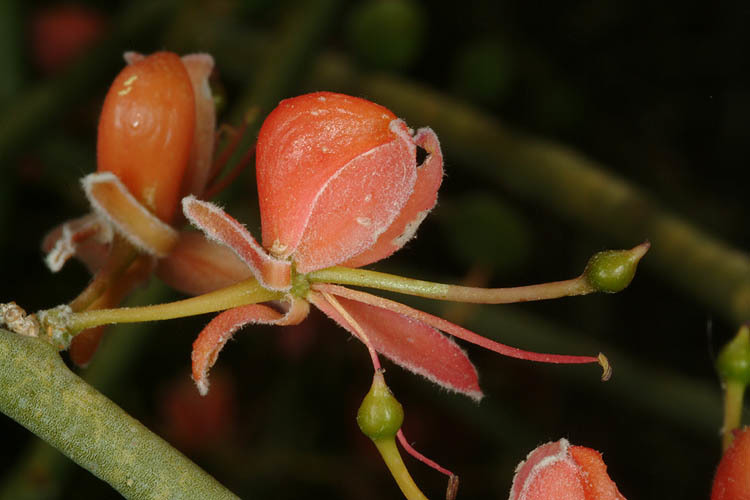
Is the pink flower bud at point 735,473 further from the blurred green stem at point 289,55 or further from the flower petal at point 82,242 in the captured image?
the blurred green stem at point 289,55

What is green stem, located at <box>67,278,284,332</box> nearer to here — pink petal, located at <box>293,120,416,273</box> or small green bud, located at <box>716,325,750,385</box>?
pink petal, located at <box>293,120,416,273</box>

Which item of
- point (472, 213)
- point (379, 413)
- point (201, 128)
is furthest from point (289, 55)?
point (379, 413)

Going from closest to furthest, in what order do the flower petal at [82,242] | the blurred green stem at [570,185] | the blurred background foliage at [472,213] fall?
1. the flower petal at [82,242]
2. the blurred green stem at [570,185]
3. the blurred background foliage at [472,213]

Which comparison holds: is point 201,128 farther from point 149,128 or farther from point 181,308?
point 181,308

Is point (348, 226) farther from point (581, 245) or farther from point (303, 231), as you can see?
point (581, 245)

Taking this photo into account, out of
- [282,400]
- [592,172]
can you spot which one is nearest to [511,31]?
[592,172]

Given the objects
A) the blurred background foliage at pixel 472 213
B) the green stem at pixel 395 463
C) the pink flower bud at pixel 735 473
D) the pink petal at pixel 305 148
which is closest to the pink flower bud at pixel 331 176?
the pink petal at pixel 305 148

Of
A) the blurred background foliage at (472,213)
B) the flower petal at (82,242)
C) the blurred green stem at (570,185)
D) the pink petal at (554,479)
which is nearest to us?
the pink petal at (554,479)
